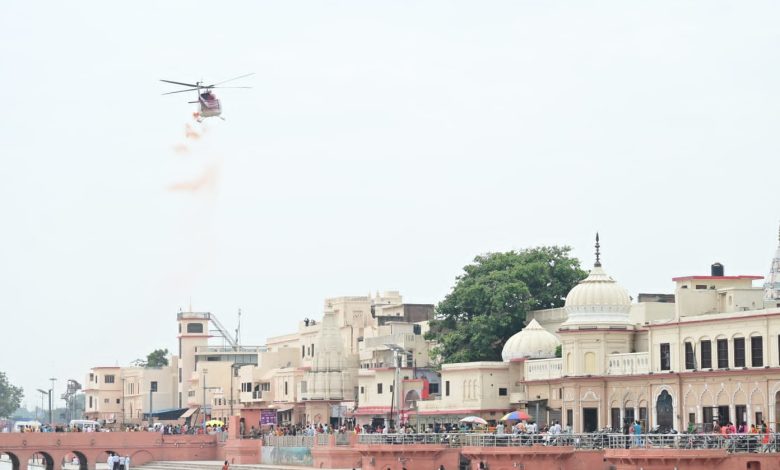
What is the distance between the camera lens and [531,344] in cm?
7881

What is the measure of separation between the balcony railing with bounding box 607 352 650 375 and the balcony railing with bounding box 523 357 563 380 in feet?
12.2

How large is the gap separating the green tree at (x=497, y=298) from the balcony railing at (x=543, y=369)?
810 cm

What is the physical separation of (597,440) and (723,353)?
311 inches

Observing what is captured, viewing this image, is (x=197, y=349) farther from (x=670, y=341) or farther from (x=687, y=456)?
(x=687, y=456)

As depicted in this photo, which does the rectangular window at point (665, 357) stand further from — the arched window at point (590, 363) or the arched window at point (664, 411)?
the arched window at point (590, 363)

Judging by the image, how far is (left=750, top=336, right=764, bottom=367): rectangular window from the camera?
60.8 m

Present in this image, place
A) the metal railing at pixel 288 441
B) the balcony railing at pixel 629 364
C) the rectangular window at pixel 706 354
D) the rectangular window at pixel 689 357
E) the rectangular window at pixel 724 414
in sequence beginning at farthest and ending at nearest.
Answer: the metal railing at pixel 288 441 < the balcony railing at pixel 629 364 < the rectangular window at pixel 689 357 < the rectangular window at pixel 706 354 < the rectangular window at pixel 724 414

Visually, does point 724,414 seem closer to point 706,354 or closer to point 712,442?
point 706,354

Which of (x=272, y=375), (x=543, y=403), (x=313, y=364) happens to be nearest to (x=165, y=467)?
(x=313, y=364)

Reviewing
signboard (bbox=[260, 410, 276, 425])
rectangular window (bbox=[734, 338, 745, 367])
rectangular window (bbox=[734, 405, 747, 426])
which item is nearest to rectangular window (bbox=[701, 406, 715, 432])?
rectangular window (bbox=[734, 405, 747, 426])

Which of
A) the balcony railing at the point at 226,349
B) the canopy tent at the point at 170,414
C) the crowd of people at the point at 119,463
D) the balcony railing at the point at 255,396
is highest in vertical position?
the balcony railing at the point at 226,349

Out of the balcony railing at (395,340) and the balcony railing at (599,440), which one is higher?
the balcony railing at (395,340)

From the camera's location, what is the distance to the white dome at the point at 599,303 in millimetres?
70438

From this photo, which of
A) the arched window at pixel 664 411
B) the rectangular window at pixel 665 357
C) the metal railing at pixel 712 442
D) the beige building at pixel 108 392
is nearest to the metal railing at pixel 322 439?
the arched window at pixel 664 411
